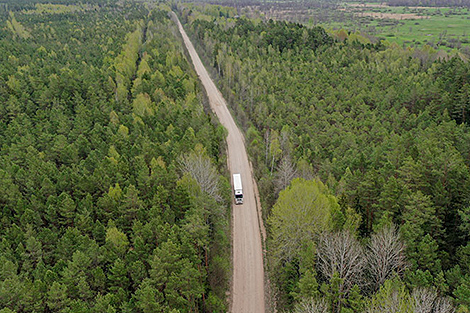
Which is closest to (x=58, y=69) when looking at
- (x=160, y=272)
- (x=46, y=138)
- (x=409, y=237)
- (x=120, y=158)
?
(x=46, y=138)

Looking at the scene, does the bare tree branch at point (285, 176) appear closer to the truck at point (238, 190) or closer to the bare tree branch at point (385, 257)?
the truck at point (238, 190)

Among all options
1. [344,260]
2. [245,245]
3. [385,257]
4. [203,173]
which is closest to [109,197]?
[203,173]

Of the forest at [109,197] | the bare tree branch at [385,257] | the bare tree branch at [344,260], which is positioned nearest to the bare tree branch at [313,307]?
the bare tree branch at [344,260]

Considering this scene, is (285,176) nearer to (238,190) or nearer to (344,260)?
(238,190)

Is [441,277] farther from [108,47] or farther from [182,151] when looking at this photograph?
[108,47]

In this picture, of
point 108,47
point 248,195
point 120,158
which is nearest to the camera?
point 120,158

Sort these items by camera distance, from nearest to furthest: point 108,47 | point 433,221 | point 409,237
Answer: point 409,237
point 433,221
point 108,47

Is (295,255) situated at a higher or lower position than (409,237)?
lower
